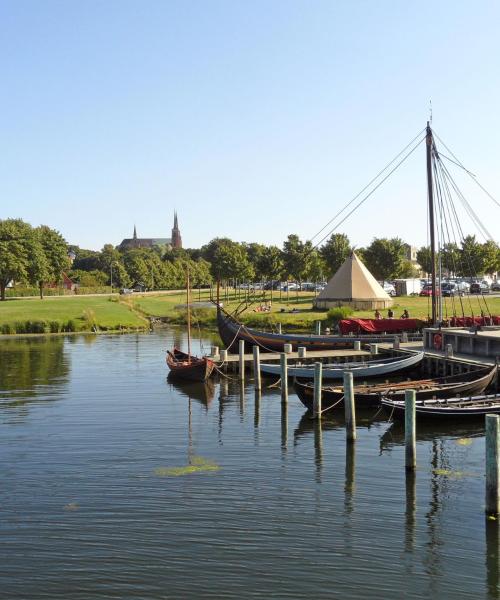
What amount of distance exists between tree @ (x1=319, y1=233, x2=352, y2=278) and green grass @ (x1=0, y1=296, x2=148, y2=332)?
30854 millimetres

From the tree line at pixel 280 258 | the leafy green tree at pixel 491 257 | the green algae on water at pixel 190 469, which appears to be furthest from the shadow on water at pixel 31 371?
the leafy green tree at pixel 491 257

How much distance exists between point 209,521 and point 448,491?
7.65 metres

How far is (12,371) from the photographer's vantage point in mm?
47656

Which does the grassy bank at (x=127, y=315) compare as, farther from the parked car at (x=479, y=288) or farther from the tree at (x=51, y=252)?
the tree at (x=51, y=252)

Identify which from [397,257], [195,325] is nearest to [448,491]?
[195,325]

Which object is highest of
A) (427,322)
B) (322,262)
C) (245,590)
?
(322,262)

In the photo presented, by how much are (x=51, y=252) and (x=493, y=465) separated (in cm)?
10111

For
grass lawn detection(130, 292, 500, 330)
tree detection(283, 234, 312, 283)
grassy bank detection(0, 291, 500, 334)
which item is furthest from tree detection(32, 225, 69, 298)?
tree detection(283, 234, 312, 283)

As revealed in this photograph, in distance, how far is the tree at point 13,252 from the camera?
96.4 meters

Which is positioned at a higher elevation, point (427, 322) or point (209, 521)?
point (427, 322)

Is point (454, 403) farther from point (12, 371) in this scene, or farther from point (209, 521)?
point (12, 371)

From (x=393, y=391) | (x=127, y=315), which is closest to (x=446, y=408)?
(x=393, y=391)

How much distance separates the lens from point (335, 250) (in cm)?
10106

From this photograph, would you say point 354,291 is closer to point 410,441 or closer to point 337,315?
A: point 337,315
